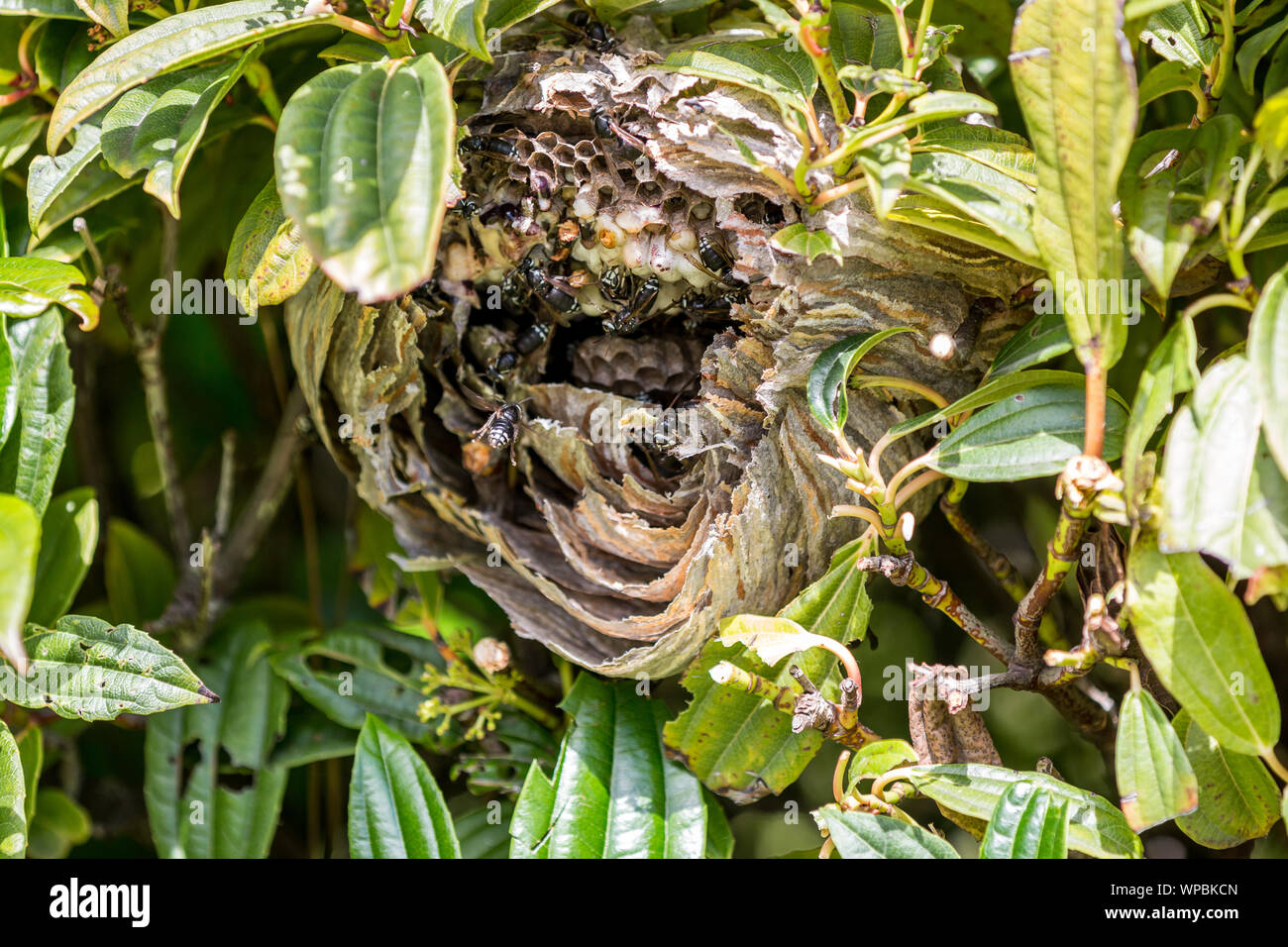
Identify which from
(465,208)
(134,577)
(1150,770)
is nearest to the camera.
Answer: (1150,770)

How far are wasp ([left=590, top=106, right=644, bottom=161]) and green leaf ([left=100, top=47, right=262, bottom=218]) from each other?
0.31 m

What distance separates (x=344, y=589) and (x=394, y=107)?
87 centimetres

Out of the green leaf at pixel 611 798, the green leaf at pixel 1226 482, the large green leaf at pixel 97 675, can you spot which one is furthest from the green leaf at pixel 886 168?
the large green leaf at pixel 97 675

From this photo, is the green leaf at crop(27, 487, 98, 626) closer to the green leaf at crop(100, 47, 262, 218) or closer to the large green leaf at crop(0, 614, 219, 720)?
the large green leaf at crop(0, 614, 219, 720)

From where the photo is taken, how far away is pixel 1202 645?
72 centimetres

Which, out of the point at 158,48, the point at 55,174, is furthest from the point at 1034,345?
the point at 55,174

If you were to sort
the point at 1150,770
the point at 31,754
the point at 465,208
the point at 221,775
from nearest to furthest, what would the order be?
the point at 1150,770, the point at 465,208, the point at 31,754, the point at 221,775

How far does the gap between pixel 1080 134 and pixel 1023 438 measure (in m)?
0.23

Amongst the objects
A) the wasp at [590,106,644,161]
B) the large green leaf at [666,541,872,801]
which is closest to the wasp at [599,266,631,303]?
the wasp at [590,106,644,161]

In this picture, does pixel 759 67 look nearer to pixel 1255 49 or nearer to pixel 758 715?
pixel 1255 49

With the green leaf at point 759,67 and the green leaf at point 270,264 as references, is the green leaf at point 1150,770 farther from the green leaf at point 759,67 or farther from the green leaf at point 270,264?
the green leaf at point 270,264

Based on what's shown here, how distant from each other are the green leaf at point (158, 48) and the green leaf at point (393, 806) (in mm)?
622

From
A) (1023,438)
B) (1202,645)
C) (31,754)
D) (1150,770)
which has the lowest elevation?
(31,754)

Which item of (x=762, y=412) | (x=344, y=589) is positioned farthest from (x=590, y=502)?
(x=344, y=589)
